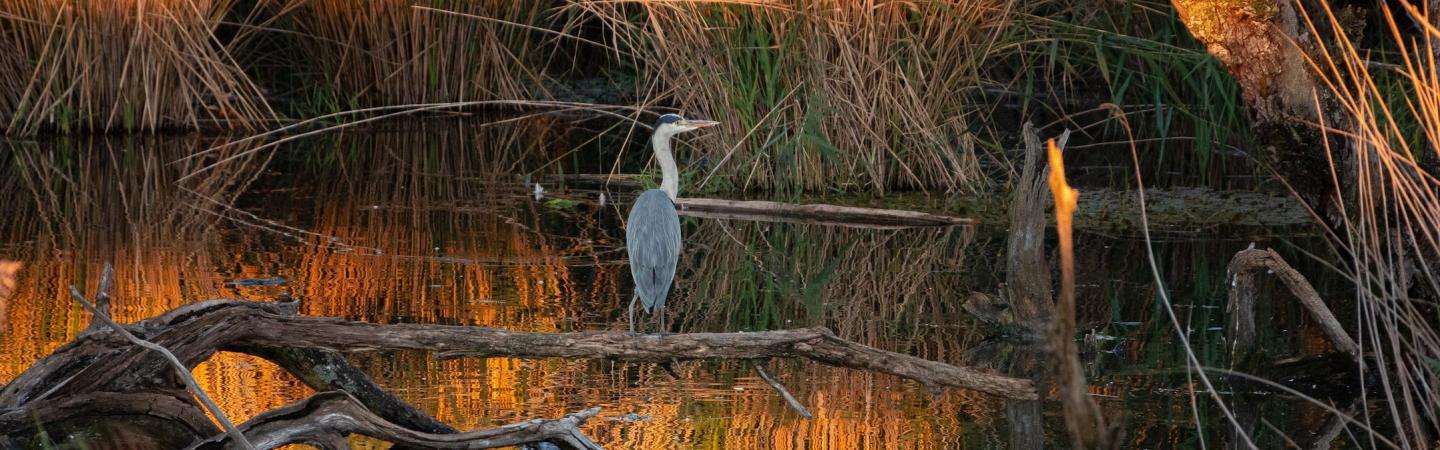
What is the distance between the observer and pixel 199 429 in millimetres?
3797

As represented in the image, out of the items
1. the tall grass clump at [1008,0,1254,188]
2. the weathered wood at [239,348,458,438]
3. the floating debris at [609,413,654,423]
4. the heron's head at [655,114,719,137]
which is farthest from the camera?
the tall grass clump at [1008,0,1254,188]

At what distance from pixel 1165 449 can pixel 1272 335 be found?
1.31m

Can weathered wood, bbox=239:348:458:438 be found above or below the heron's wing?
below

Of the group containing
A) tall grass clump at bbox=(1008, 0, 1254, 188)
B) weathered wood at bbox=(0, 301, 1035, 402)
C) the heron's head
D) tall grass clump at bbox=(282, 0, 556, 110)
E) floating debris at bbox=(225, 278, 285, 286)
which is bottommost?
weathered wood at bbox=(0, 301, 1035, 402)

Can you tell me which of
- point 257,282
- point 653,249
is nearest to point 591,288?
point 653,249

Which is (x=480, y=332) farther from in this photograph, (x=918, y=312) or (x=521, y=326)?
(x=918, y=312)

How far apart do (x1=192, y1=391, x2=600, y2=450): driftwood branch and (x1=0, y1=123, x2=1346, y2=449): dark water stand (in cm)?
39

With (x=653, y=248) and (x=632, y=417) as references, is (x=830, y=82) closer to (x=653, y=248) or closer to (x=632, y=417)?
(x=653, y=248)

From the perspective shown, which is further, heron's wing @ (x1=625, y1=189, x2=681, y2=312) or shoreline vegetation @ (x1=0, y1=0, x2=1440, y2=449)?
heron's wing @ (x1=625, y1=189, x2=681, y2=312)

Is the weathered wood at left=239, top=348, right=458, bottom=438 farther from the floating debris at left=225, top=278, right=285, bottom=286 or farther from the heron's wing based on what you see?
the floating debris at left=225, top=278, right=285, bottom=286

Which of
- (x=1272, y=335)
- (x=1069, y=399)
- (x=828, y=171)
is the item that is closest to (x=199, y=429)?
(x=1069, y=399)

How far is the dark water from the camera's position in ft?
13.5

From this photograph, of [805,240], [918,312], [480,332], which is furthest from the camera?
[805,240]

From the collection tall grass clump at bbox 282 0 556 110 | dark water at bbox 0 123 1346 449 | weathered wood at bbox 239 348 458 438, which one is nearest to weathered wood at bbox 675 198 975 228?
dark water at bbox 0 123 1346 449
